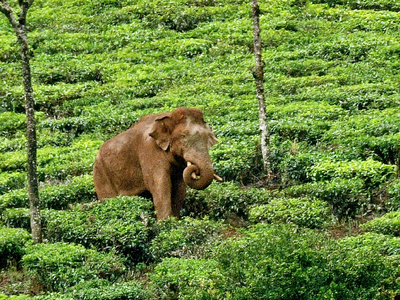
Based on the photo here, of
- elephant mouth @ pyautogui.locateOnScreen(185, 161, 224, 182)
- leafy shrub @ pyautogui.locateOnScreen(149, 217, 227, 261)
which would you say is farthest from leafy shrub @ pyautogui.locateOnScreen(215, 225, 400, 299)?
elephant mouth @ pyautogui.locateOnScreen(185, 161, 224, 182)

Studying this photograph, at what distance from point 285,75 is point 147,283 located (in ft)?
53.2

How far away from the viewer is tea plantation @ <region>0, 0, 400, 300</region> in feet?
47.3

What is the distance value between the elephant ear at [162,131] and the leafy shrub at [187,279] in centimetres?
334

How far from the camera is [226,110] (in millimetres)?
28375

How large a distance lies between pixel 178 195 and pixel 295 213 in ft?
8.42

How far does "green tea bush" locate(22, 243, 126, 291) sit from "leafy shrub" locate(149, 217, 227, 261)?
2.51 feet

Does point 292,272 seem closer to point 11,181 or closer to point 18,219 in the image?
point 18,219

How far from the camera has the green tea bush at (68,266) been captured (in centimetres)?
1642

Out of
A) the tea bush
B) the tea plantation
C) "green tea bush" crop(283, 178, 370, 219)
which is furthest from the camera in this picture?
"green tea bush" crop(283, 178, 370, 219)

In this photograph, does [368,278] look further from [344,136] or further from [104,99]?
[104,99]

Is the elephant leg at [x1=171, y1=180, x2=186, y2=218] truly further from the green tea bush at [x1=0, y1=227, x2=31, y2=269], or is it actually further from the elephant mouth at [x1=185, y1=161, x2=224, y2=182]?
the green tea bush at [x1=0, y1=227, x2=31, y2=269]

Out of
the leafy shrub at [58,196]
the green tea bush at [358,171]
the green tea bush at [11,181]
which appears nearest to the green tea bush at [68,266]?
the leafy shrub at [58,196]

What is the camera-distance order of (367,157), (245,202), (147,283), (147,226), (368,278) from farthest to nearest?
(367,157) < (245,202) < (147,226) < (147,283) < (368,278)

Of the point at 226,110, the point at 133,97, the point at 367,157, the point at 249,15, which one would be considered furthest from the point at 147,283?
the point at 249,15
